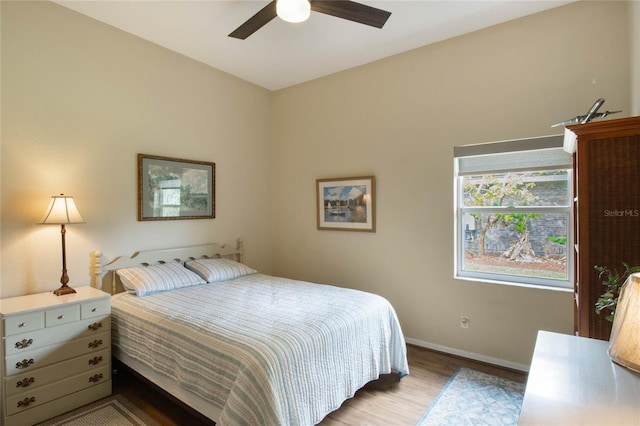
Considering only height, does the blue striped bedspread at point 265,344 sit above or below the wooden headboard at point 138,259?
below

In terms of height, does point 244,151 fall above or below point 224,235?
above

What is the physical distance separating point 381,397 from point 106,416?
1.97 m

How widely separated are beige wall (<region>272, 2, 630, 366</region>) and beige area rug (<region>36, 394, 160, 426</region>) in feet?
7.70

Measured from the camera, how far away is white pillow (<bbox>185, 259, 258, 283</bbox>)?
3.34 metres

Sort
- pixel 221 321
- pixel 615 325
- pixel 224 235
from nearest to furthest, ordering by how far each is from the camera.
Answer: pixel 615 325 → pixel 221 321 → pixel 224 235

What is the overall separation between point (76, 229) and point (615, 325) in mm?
3562

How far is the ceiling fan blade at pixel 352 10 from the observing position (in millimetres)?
2066

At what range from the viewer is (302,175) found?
4.35m

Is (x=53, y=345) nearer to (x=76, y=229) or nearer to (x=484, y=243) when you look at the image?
(x=76, y=229)

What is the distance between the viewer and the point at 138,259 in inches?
126

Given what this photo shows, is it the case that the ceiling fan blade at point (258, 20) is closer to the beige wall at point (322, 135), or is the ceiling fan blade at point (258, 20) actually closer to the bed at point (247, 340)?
the beige wall at point (322, 135)

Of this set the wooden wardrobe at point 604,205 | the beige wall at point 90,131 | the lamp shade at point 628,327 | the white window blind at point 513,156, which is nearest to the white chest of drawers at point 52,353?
the beige wall at point 90,131

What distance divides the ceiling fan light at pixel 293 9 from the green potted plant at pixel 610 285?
6.98 ft

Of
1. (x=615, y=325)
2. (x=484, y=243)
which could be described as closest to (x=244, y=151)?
(x=484, y=243)
